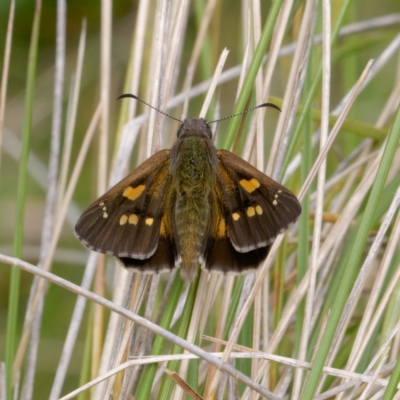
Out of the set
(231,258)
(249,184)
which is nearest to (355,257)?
(231,258)

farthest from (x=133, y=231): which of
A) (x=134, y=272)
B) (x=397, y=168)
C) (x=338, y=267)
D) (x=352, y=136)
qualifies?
(x=352, y=136)

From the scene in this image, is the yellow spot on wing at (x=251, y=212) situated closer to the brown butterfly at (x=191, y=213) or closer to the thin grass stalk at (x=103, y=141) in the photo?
the brown butterfly at (x=191, y=213)

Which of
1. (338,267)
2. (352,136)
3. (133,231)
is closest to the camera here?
(133,231)

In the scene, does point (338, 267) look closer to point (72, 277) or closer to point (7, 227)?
point (72, 277)

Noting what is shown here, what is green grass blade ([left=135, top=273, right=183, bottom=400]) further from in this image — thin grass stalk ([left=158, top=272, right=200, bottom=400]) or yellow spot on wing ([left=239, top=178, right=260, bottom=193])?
yellow spot on wing ([left=239, top=178, right=260, bottom=193])

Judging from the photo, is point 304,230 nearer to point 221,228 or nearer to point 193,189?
point 221,228

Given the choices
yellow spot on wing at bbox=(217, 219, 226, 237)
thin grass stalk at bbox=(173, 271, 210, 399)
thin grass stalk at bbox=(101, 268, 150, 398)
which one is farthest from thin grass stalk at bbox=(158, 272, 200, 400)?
yellow spot on wing at bbox=(217, 219, 226, 237)

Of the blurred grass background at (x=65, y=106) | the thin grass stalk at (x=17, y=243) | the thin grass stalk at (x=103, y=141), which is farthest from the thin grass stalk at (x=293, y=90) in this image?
A: the blurred grass background at (x=65, y=106)
